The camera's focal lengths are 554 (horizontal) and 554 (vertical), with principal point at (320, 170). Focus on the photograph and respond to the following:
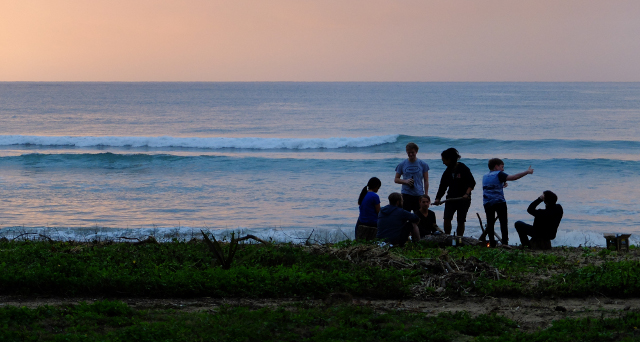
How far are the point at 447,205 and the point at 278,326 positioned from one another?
4830 mm

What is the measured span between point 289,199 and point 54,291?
35.9ft

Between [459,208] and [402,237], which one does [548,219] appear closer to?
[459,208]

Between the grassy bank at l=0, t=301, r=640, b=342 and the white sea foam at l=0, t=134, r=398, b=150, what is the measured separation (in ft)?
90.5

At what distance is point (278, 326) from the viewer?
470cm

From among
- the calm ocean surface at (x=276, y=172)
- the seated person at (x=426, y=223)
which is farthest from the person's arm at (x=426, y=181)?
the calm ocean surface at (x=276, y=172)

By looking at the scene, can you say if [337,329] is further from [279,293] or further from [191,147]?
[191,147]

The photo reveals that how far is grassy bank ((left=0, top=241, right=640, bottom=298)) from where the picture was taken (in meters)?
5.85

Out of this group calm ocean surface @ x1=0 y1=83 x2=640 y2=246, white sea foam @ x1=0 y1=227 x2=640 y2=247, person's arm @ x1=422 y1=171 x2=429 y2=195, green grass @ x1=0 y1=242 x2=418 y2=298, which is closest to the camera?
green grass @ x1=0 y1=242 x2=418 y2=298

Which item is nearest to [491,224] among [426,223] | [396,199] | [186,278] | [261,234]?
[426,223]

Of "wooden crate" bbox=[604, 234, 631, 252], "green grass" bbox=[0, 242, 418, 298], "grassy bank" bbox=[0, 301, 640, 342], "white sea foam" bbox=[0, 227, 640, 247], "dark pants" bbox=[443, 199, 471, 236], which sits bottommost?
"white sea foam" bbox=[0, 227, 640, 247]

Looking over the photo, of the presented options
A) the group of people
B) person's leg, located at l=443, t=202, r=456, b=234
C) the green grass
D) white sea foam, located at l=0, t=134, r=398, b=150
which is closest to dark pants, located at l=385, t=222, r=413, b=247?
the group of people

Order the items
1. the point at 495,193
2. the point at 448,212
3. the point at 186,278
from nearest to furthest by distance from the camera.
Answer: the point at 186,278 → the point at 495,193 → the point at 448,212

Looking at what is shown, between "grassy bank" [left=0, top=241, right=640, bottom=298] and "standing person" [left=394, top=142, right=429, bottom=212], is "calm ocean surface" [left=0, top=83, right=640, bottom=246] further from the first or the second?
"grassy bank" [left=0, top=241, right=640, bottom=298]

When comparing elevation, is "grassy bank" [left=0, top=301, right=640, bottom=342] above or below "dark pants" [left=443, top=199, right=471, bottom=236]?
below
